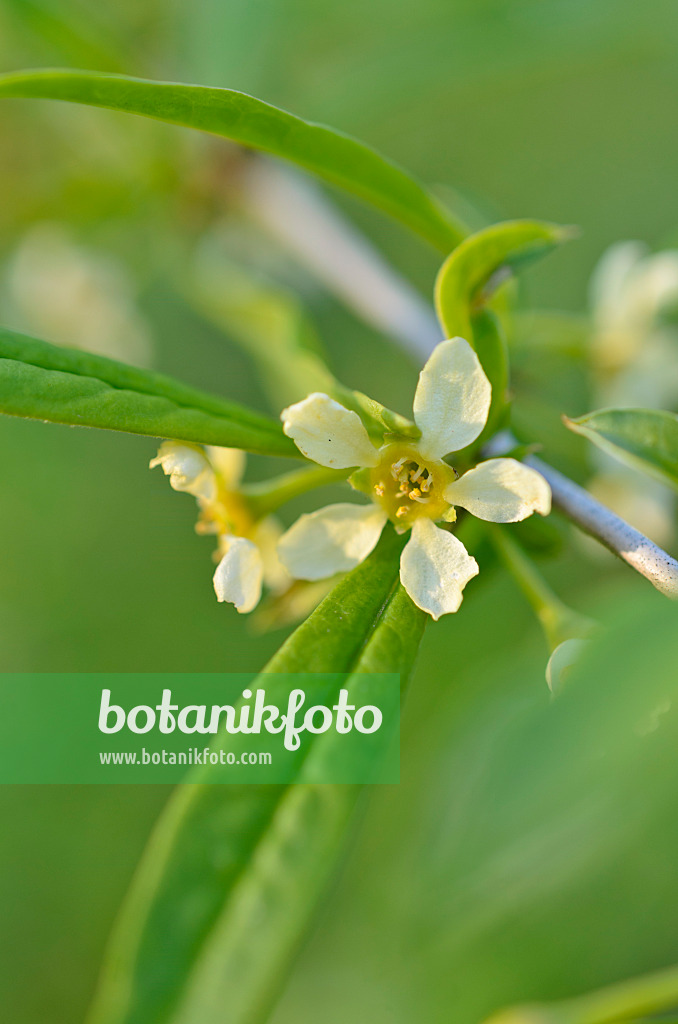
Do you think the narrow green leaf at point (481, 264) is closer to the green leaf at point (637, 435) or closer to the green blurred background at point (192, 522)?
the green leaf at point (637, 435)

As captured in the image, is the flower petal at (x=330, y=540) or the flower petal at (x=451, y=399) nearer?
the flower petal at (x=451, y=399)

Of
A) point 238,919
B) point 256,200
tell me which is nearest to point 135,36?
point 256,200

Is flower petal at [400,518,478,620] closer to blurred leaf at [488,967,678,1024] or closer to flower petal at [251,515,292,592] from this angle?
flower petal at [251,515,292,592]

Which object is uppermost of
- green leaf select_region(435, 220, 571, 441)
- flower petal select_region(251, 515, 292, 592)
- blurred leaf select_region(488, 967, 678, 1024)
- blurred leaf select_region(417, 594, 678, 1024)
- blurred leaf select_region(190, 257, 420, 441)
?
blurred leaf select_region(190, 257, 420, 441)

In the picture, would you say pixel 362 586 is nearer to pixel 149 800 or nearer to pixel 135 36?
pixel 149 800

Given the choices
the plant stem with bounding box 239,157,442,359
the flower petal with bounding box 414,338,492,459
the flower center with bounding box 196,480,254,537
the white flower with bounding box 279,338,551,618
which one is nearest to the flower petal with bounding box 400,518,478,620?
the white flower with bounding box 279,338,551,618

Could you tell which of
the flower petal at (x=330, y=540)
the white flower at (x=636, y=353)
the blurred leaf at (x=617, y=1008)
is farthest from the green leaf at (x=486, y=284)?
the blurred leaf at (x=617, y=1008)

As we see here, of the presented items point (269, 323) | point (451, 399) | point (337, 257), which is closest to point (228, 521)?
point (451, 399)

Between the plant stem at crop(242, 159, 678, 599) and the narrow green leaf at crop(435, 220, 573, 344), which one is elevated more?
the plant stem at crop(242, 159, 678, 599)
